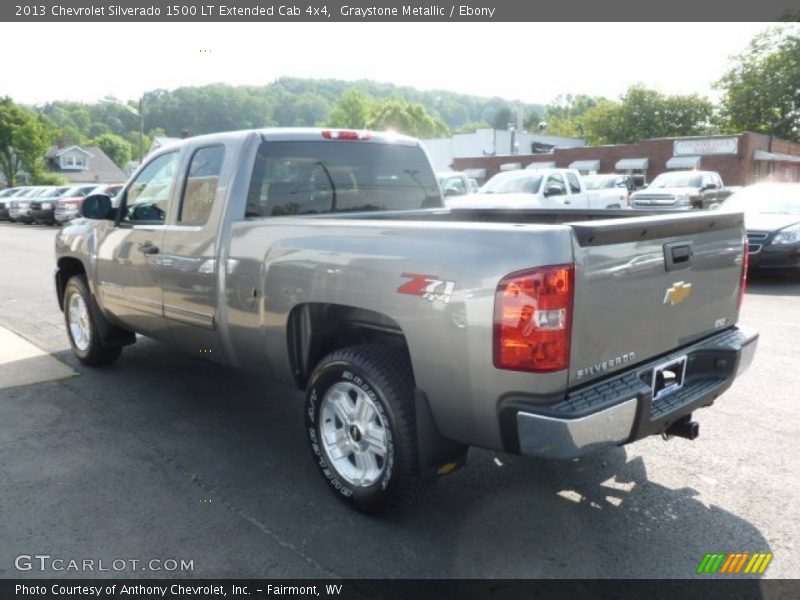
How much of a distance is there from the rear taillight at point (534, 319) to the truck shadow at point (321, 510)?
0.96 metres

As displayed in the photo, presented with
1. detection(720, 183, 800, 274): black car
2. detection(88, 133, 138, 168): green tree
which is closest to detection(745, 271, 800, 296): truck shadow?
detection(720, 183, 800, 274): black car

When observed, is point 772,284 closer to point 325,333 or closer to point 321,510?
point 325,333

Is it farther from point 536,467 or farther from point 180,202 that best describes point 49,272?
point 536,467

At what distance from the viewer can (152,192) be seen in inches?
194

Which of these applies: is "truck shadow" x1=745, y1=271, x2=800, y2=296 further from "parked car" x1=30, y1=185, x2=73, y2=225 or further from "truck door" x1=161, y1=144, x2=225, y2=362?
"parked car" x1=30, y1=185, x2=73, y2=225

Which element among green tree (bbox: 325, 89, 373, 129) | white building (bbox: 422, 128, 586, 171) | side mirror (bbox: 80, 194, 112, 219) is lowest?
side mirror (bbox: 80, 194, 112, 219)

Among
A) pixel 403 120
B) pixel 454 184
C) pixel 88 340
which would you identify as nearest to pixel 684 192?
pixel 454 184

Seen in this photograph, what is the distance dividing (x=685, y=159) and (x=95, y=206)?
1679 inches

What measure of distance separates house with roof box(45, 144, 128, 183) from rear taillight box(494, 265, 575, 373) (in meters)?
83.8

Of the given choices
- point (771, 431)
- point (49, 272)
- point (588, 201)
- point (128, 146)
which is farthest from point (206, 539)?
point (128, 146)

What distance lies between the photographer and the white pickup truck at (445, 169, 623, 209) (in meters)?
14.2

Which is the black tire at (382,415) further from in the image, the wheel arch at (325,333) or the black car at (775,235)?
the black car at (775,235)

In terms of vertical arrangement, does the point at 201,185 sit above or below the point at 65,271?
above

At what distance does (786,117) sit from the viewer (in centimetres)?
5831
